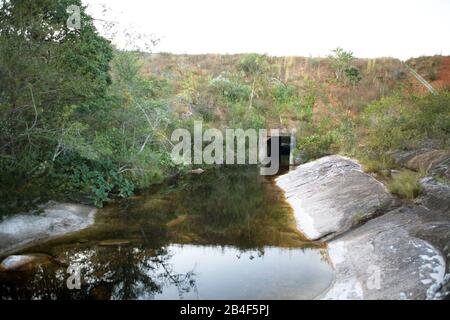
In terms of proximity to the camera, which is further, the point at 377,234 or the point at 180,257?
the point at 180,257

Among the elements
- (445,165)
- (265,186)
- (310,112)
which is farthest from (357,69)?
(445,165)

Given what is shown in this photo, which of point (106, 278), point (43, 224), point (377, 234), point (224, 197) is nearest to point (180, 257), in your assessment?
point (106, 278)

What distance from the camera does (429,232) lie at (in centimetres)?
895

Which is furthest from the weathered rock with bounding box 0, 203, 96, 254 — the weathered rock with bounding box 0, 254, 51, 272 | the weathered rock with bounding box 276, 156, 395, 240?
the weathered rock with bounding box 276, 156, 395, 240

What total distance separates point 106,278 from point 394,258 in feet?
21.7

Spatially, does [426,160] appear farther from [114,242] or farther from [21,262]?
[21,262]

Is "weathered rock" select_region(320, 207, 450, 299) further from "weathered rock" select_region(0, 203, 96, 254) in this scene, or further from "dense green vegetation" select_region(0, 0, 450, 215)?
"weathered rock" select_region(0, 203, 96, 254)

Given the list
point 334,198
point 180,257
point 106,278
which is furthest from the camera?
point 334,198

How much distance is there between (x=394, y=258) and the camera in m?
8.37

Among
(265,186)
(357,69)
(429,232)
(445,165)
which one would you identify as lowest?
(265,186)

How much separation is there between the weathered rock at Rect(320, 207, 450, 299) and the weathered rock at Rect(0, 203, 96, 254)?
26.2 feet

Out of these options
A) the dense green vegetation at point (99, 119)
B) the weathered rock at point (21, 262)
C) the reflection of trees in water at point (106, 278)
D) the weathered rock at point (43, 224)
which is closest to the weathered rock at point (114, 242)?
the reflection of trees in water at point (106, 278)
